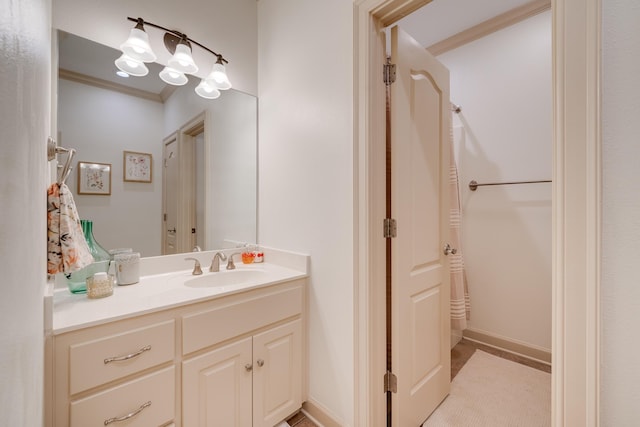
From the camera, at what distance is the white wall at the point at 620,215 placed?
2.15 ft

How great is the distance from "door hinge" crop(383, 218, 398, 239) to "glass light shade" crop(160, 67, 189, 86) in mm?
1421

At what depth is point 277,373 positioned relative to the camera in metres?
1.40

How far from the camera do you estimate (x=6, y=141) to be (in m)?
0.27

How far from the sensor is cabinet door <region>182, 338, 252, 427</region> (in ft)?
3.62

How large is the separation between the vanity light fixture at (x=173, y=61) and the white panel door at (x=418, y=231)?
3.52 feet

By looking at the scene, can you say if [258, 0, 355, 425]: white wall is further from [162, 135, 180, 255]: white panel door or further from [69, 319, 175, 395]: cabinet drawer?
[69, 319, 175, 395]: cabinet drawer

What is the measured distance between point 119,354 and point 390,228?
1.19m

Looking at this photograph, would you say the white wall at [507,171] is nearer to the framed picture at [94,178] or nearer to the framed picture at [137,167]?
the framed picture at [137,167]

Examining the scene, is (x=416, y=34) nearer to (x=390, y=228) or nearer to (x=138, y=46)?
(x=390, y=228)

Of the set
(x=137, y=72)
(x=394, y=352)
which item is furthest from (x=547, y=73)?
(x=137, y=72)

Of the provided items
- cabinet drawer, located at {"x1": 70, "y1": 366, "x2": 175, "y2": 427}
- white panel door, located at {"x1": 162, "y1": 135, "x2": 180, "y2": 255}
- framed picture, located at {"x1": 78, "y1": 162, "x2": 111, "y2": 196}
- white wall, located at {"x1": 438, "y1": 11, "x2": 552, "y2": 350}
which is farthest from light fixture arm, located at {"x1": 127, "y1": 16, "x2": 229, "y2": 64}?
white wall, located at {"x1": 438, "y1": 11, "x2": 552, "y2": 350}

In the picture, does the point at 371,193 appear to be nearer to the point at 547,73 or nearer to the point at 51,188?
the point at 51,188

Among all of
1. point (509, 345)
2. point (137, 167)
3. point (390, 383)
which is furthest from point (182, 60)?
point (509, 345)

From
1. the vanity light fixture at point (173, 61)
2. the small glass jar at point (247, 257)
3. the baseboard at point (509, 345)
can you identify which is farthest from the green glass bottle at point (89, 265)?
the baseboard at point (509, 345)
